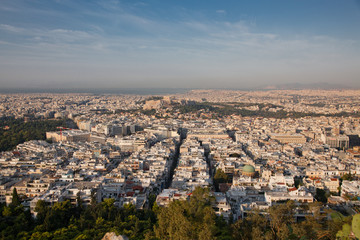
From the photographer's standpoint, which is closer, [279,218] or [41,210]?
[279,218]

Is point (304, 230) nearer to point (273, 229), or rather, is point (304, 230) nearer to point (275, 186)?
point (273, 229)

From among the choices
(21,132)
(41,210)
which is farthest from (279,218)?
(21,132)

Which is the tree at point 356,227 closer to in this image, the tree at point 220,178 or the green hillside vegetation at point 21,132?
the tree at point 220,178

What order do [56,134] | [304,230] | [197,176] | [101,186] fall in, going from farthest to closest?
[56,134] → [197,176] → [101,186] → [304,230]

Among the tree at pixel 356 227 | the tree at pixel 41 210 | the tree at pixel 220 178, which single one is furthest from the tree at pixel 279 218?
the tree at pixel 41 210

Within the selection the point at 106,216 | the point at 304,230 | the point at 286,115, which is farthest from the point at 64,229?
the point at 286,115

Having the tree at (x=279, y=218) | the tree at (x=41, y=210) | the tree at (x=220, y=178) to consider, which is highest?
the tree at (x=279, y=218)

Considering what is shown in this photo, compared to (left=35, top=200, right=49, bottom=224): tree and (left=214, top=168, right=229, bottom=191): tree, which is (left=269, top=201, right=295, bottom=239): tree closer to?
(left=214, top=168, right=229, bottom=191): tree

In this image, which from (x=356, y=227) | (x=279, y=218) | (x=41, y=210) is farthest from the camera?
(x=41, y=210)

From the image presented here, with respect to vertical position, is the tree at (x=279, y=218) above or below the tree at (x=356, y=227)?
below

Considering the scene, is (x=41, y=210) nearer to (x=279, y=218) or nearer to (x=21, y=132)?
(x=279, y=218)

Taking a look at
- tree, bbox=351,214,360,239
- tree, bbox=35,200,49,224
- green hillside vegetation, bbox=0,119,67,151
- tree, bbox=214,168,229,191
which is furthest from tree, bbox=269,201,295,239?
green hillside vegetation, bbox=0,119,67,151
